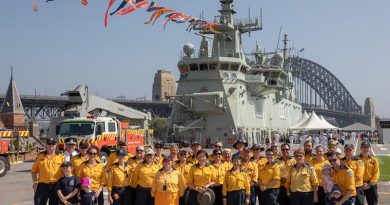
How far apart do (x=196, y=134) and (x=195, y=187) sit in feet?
93.1

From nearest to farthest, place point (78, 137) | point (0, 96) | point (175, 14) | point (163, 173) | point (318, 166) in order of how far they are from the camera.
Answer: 1. point (163, 173)
2. point (318, 166)
3. point (78, 137)
4. point (175, 14)
5. point (0, 96)

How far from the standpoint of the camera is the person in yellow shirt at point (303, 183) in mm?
9305

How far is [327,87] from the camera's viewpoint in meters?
155

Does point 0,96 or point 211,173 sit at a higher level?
point 0,96

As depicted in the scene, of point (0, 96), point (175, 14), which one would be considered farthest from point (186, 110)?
point (0, 96)

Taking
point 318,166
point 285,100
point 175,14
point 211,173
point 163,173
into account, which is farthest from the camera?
point 285,100

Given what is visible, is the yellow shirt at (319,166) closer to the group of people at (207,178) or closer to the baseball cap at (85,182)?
the group of people at (207,178)

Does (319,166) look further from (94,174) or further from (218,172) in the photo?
(94,174)

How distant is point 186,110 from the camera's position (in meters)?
37.7

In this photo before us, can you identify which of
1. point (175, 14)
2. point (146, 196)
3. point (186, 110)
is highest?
point (175, 14)

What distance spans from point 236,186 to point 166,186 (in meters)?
1.38

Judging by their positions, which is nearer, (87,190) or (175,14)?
(87,190)

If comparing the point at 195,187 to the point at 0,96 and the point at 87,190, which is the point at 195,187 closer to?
the point at 87,190

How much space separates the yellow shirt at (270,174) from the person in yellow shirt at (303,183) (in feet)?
1.43
